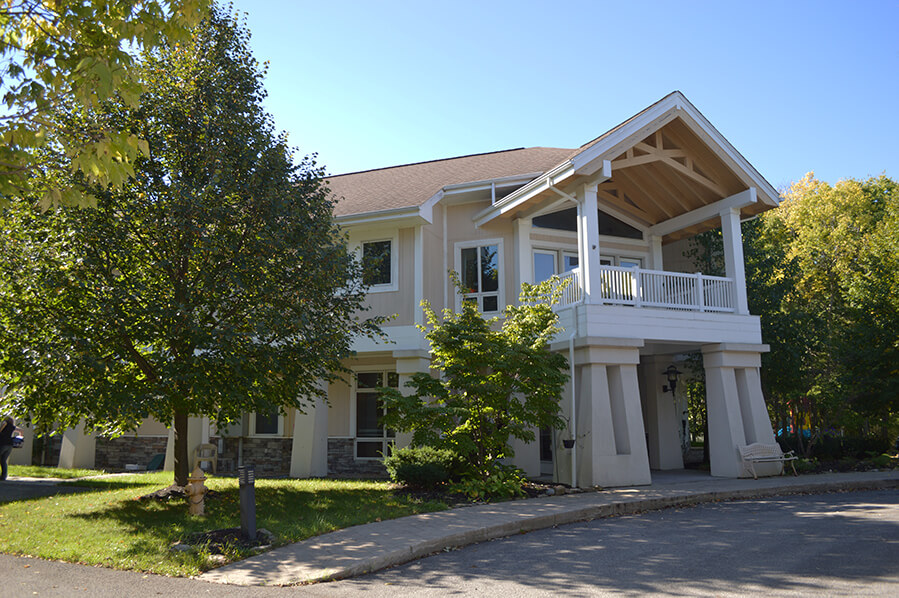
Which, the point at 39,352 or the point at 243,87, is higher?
the point at 243,87

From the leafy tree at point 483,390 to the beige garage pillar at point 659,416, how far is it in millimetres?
6723

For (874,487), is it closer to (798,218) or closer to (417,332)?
(417,332)

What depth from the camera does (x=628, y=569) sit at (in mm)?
6965

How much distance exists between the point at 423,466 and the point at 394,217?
248 inches

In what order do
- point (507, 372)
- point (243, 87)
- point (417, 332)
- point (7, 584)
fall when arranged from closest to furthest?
point (7, 584) < point (243, 87) < point (507, 372) < point (417, 332)

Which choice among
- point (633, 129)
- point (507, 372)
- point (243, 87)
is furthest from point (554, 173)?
point (243, 87)

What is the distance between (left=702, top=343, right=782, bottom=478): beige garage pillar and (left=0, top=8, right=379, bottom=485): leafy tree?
28.7 feet

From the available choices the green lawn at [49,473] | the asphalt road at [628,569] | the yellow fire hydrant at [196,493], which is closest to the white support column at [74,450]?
the green lawn at [49,473]

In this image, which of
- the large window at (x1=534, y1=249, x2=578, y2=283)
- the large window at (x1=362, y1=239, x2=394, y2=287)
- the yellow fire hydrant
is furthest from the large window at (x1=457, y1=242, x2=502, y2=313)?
the yellow fire hydrant

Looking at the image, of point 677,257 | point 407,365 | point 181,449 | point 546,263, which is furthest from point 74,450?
point 677,257

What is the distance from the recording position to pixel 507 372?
12797 mm

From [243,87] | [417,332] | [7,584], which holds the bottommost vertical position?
[7,584]

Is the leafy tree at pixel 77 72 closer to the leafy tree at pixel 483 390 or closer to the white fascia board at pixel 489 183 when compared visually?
the leafy tree at pixel 483 390

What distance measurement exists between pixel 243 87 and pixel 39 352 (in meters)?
5.67
